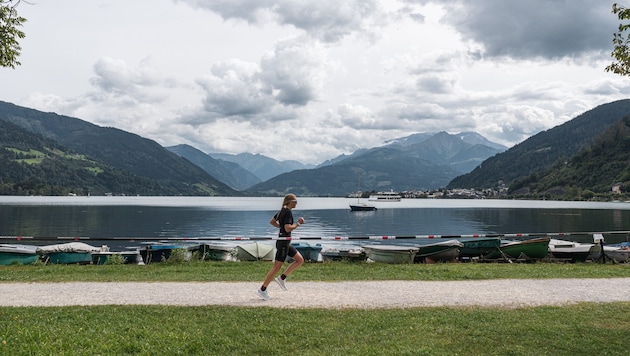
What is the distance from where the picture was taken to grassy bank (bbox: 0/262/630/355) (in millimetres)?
8523

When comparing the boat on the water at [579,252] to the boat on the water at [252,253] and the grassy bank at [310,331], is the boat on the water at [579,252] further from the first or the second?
the boat on the water at [252,253]

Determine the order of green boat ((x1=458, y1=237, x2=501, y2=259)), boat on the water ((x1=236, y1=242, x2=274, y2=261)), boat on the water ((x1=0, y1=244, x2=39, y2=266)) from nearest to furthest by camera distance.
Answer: boat on the water ((x1=0, y1=244, x2=39, y2=266)) → boat on the water ((x1=236, y1=242, x2=274, y2=261)) → green boat ((x1=458, y1=237, x2=501, y2=259))

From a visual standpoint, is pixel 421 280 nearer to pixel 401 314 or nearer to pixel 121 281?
pixel 401 314

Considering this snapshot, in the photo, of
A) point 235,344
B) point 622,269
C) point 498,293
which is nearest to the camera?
point 235,344

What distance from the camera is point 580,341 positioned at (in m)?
9.14

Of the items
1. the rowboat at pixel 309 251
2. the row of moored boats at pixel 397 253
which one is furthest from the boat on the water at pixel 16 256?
the rowboat at pixel 309 251

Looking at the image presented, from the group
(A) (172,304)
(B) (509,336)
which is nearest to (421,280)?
(B) (509,336)

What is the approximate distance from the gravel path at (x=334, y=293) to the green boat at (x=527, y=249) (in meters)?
6.73

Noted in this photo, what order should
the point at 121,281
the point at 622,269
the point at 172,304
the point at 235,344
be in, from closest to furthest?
1. the point at 235,344
2. the point at 172,304
3. the point at 121,281
4. the point at 622,269

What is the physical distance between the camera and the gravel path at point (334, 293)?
12.8m

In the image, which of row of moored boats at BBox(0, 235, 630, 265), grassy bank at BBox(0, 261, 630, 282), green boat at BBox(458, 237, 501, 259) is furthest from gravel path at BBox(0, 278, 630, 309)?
green boat at BBox(458, 237, 501, 259)

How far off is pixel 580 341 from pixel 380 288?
22.8 ft

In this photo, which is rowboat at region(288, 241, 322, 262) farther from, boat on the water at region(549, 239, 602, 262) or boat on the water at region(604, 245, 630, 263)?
boat on the water at region(604, 245, 630, 263)

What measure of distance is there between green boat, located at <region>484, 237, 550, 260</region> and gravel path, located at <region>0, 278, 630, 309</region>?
673 centimetres
